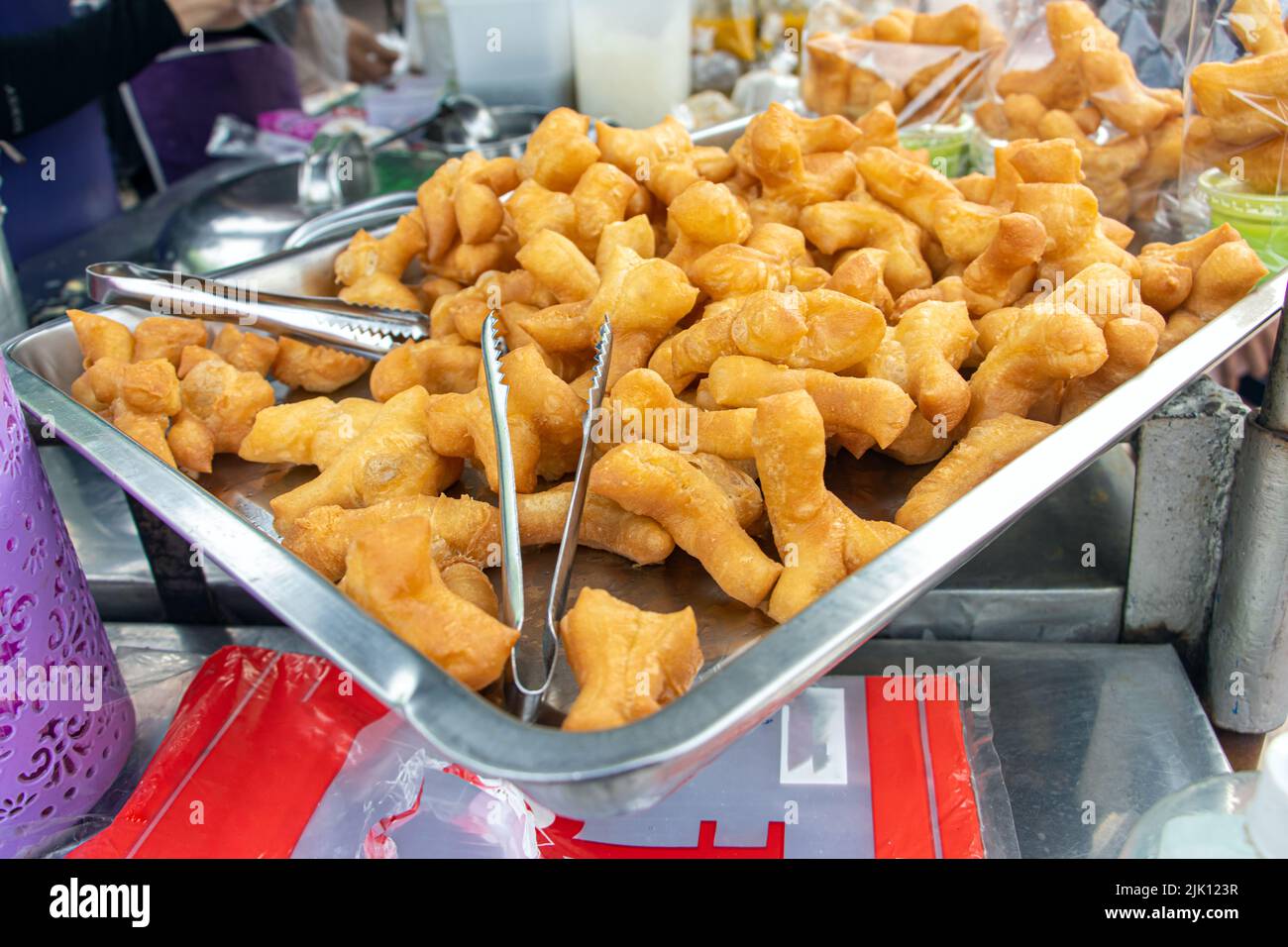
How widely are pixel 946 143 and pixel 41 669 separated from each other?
5.10 feet

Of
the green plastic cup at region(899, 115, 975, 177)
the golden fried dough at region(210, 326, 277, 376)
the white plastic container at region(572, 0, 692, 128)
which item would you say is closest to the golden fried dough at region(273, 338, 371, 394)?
the golden fried dough at region(210, 326, 277, 376)

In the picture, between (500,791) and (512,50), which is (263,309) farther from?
(512,50)

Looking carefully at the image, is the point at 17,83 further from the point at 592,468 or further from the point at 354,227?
the point at 592,468

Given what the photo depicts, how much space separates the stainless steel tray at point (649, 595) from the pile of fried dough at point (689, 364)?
0.04m

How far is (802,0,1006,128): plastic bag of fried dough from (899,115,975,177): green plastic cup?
0.11 feet

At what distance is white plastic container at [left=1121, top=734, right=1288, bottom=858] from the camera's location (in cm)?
63

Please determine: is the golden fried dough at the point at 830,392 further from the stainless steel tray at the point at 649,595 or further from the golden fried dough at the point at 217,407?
the golden fried dough at the point at 217,407

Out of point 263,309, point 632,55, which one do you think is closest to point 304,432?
point 263,309

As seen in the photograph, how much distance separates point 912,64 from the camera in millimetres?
1771

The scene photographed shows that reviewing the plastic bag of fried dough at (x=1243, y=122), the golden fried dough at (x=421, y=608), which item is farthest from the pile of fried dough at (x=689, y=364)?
the plastic bag of fried dough at (x=1243, y=122)

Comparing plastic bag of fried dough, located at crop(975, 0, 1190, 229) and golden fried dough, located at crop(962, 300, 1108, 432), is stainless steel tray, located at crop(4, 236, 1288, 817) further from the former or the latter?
plastic bag of fried dough, located at crop(975, 0, 1190, 229)

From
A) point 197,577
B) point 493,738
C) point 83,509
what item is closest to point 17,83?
point 83,509

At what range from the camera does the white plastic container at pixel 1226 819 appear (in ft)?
2.06

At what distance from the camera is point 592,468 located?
83 cm
